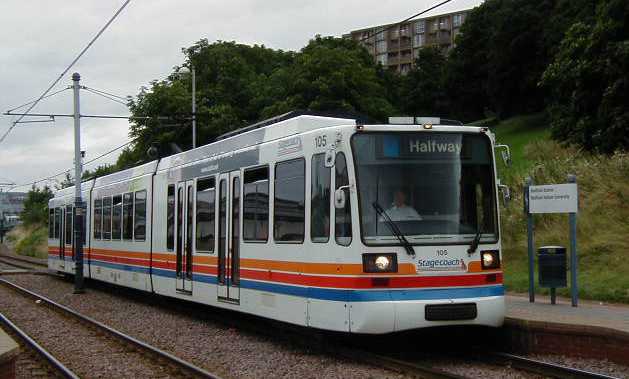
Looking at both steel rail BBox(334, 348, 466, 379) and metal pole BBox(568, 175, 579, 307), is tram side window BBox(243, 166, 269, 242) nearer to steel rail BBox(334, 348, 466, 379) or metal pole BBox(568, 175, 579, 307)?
steel rail BBox(334, 348, 466, 379)

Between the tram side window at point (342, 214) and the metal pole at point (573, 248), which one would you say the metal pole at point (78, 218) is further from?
the tram side window at point (342, 214)

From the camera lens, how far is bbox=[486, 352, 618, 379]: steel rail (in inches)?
364

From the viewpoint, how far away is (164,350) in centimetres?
1268

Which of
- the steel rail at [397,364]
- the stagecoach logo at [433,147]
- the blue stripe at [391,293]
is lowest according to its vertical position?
the steel rail at [397,364]

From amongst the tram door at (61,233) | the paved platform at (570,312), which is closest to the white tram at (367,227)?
the paved platform at (570,312)

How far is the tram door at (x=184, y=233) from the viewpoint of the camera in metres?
16.2

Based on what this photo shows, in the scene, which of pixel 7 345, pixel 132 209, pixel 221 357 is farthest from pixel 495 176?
pixel 132 209

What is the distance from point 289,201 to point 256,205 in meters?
1.17

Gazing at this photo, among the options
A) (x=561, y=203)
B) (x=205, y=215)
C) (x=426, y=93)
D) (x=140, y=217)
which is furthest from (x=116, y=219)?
(x=426, y=93)

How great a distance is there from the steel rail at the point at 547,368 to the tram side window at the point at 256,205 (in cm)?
385

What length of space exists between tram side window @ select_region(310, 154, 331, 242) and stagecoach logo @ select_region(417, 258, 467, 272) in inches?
48.4

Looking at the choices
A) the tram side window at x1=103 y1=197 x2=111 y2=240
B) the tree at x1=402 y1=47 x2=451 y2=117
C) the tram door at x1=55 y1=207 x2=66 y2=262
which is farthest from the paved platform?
the tree at x1=402 y1=47 x2=451 y2=117

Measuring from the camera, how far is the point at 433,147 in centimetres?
1111

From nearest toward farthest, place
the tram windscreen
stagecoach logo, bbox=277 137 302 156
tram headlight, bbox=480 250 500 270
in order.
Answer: the tram windscreen
tram headlight, bbox=480 250 500 270
stagecoach logo, bbox=277 137 302 156
